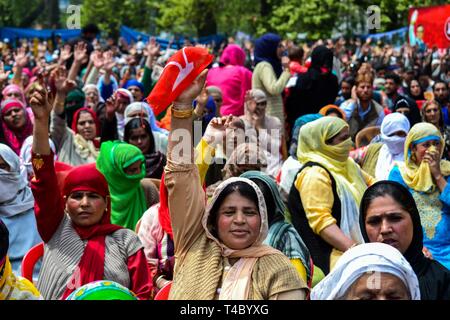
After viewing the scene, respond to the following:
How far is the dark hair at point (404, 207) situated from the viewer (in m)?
3.81

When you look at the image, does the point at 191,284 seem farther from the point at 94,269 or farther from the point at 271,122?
the point at 271,122

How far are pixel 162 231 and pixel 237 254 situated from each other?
4.20 ft

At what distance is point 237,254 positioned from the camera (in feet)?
11.5

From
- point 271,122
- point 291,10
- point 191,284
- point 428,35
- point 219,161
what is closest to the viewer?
point 191,284

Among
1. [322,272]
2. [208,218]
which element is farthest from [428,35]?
[208,218]

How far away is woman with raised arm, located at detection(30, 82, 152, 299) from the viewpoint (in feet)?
14.0

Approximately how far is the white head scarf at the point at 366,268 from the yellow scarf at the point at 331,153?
205cm

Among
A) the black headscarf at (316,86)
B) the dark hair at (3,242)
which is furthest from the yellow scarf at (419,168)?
the black headscarf at (316,86)

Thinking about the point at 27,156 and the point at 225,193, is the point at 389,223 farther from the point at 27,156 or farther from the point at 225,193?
the point at 27,156

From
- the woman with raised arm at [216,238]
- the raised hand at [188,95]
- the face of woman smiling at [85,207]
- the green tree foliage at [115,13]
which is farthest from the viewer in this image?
the green tree foliage at [115,13]

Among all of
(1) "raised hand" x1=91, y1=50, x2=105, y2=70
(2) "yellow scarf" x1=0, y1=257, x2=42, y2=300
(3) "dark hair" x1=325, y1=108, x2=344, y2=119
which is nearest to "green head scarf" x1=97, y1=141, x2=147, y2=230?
(2) "yellow scarf" x1=0, y1=257, x2=42, y2=300

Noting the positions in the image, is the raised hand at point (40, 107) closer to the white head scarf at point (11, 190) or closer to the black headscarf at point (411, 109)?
the white head scarf at point (11, 190)

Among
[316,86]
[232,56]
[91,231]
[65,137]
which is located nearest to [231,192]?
[91,231]

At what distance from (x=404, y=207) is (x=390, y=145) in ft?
8.86
